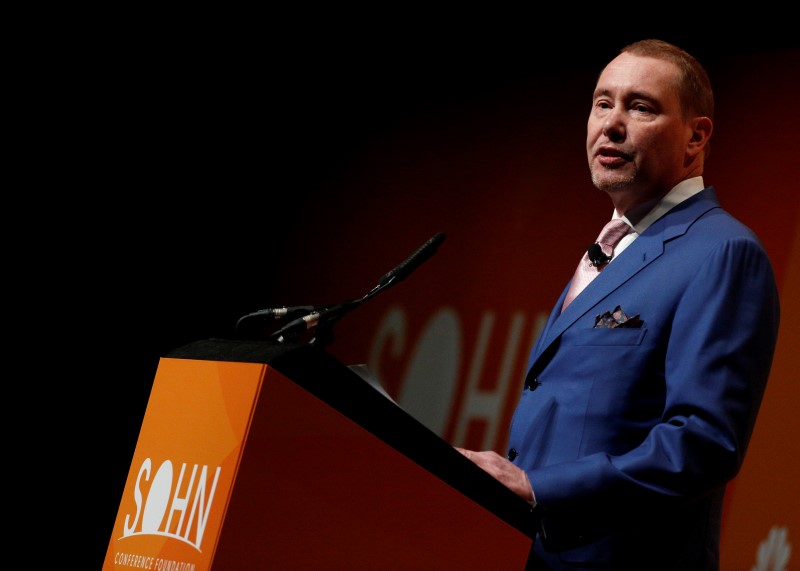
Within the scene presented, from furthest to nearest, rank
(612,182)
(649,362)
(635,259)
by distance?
(612,182) < (635,259) < (649,362)

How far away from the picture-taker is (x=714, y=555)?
1418 millimetres

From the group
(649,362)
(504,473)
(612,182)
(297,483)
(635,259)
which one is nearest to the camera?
(297,483)

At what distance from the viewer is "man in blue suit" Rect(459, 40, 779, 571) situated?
1282 millimetres

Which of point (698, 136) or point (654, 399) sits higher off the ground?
point (698, 136)

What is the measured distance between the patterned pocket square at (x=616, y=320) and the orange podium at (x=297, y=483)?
0.34 metres

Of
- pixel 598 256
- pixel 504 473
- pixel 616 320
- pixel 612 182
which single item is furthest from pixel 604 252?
pixel 504 473

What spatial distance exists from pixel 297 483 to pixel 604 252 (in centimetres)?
81

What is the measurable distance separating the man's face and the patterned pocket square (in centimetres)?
27

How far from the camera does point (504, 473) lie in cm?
131

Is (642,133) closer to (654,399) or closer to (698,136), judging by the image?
(698,136)

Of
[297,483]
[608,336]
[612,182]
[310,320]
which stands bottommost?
[297,483]

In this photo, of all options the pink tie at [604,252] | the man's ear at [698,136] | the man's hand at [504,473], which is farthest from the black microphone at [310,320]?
the man's ear at [698,136]

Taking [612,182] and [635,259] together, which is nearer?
[635,259]

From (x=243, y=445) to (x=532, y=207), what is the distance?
254 cm
